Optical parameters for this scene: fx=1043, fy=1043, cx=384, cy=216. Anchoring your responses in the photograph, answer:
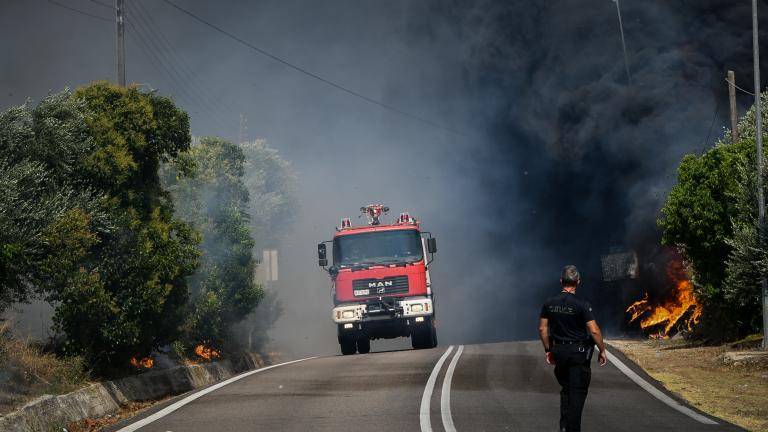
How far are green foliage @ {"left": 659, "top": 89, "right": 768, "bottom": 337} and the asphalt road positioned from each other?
6834mm

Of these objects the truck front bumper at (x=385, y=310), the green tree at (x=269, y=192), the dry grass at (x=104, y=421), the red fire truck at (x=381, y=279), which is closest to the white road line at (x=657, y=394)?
the truck front bumper at (x=385, y=310)

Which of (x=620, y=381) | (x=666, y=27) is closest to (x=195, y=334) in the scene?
(x=620, y=381)

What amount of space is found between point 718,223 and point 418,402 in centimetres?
1488

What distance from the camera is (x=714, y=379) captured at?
19906 mm

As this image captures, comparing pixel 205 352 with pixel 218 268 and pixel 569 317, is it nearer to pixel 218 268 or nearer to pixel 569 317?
pixel 218 268

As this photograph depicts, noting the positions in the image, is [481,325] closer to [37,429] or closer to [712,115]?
[712,115]

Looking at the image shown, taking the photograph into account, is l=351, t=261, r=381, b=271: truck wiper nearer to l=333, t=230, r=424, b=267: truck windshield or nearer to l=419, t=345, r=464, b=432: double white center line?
l=333, t=230, r=424, b=267: truck windshield

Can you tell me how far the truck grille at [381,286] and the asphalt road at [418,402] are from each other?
597cm

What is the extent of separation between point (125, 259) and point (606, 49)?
50.7 meters

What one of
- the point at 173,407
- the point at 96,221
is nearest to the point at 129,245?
the point at 96,221

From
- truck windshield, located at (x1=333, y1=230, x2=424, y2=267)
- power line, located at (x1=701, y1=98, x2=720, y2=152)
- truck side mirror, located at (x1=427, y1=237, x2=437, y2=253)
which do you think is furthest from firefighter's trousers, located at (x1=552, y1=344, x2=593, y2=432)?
power line, located at (x1=701, y1=98, x2=720, y2=152)

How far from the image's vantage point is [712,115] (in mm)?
52875

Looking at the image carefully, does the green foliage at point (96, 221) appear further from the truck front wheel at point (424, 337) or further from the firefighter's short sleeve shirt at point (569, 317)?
the truck front wheel at point (424, 337)

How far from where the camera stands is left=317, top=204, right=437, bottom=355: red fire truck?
29.0 meters
